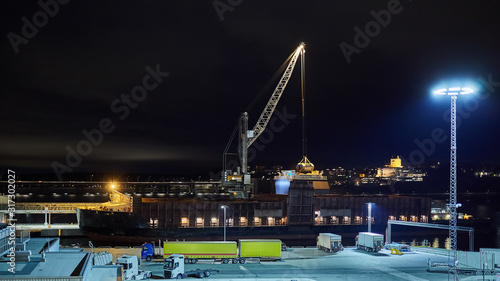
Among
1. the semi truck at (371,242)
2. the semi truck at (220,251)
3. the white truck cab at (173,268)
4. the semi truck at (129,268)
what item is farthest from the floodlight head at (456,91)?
the semi truck at (129,268)

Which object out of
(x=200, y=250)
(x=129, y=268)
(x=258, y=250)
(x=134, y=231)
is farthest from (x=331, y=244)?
(x=134, y=231)

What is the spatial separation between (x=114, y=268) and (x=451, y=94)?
114 feet

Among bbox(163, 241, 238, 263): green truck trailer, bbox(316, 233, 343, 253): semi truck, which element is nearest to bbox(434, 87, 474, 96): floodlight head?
bbox(316, 233, 343, 253): semi truck

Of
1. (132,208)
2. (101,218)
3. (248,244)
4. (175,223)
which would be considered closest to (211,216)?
(175,223)

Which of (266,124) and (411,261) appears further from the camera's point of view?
(266,124)

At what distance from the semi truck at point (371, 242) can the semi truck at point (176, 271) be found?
2381cm

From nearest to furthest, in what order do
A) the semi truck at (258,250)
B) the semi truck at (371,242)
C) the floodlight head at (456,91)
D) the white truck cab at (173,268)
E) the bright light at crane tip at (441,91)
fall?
the white truck cab at (173,268) → the floodlight head at (456,91) → the bright light at crane tip at (441,91) → the semi truck at (258,250) → the semi truck at (371,242)

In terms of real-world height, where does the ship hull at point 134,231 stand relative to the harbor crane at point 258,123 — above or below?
below

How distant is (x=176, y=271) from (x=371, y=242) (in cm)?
2697

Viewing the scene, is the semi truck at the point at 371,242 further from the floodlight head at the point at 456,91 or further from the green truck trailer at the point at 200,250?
the floodlight head at the point at 456,91

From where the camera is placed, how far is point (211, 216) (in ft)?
269

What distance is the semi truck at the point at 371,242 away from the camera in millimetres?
51719

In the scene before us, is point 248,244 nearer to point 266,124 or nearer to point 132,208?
point 132,208

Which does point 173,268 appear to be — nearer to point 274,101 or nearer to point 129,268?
point 129,268
